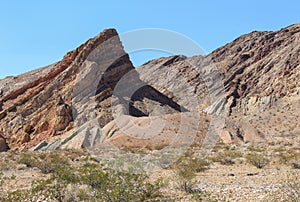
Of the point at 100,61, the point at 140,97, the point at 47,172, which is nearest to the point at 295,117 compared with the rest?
the point at 140,97

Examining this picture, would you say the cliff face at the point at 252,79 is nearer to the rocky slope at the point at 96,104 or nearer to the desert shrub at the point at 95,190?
the rocky slope at the point at 96,104

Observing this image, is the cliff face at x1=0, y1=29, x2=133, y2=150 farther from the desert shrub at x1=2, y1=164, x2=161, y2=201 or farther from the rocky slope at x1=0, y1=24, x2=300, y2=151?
the desert shrub at x1=2, y1=164, x2=161, y2=201

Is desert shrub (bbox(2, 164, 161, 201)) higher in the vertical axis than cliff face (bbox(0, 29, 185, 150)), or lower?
lower

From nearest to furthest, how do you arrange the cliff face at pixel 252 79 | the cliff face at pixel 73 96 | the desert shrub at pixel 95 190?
the desert shrub at pixel 95 190
the cliff face at pixel 73 96
the cliff face at pixel 252 79

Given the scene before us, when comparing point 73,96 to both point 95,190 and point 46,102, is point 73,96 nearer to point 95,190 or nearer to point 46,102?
point 46,102

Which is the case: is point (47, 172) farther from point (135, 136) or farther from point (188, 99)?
point (188, 99)

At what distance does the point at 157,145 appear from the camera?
107 ft

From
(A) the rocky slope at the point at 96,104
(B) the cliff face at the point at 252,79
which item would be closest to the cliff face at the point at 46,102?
(A) the rocky slope at the point at 96,104

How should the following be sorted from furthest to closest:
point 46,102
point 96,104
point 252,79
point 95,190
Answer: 1. point 252,79
2. point 46,102
3. point 96,104
4. point 95,190

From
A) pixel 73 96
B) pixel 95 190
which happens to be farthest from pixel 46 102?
pixel 95 190

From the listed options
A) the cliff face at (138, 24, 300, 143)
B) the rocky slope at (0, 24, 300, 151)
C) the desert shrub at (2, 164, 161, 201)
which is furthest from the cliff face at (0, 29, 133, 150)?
the desert shrub at (2, 164, 161, 201)

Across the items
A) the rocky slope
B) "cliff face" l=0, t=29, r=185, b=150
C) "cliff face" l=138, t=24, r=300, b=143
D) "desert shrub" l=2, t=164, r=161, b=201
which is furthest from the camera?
"cliff face" l=138, t=24, r=300, b=143

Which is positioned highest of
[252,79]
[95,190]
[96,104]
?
[252,79]

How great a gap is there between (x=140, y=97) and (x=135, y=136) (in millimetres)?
12678
